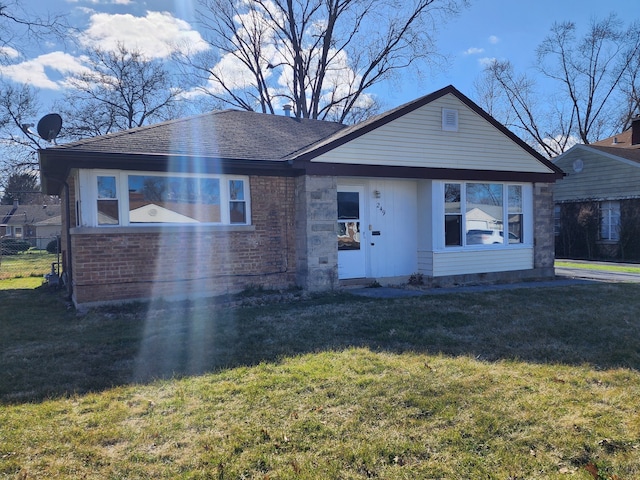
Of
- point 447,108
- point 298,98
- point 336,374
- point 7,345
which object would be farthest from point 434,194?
point 298,98

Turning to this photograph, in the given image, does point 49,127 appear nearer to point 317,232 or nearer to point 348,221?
point 317,232

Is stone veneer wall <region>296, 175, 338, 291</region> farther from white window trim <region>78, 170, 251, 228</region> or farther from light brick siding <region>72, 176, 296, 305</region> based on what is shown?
A: white window trim <region>78, 170, 251, 228</region>

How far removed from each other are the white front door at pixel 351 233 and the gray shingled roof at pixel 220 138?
1.60 meters

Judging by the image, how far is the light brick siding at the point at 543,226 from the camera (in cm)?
1202

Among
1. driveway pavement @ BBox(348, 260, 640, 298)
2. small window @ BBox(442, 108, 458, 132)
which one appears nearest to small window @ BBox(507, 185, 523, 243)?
driveway pavement @ BBox(348, 260, 640, 298)

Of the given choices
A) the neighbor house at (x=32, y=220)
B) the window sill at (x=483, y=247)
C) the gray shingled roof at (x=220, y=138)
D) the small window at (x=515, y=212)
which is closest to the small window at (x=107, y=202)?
the gray shingled roof at (x=220, y=138)

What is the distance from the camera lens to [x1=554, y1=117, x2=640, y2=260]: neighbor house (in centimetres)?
1830

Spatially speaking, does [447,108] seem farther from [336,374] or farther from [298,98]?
[298,98]

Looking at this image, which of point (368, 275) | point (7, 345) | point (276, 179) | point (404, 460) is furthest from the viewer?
point (368, 275)

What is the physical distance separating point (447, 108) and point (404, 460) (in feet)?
30.6

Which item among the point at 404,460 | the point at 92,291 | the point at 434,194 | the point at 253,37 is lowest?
the point at 404,460

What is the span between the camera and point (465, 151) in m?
11.0

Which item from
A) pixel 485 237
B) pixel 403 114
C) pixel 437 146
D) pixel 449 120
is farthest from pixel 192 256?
pixel 485 237

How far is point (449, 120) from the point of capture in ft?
35.5
